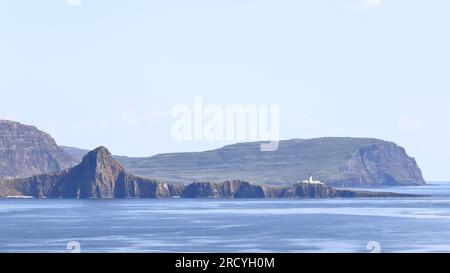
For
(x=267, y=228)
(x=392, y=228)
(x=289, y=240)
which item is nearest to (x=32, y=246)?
(x=289, y=240)

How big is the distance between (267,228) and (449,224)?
1459 inches

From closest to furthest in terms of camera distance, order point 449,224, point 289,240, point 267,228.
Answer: point 289,240 → point 267,228 → point 449,224
